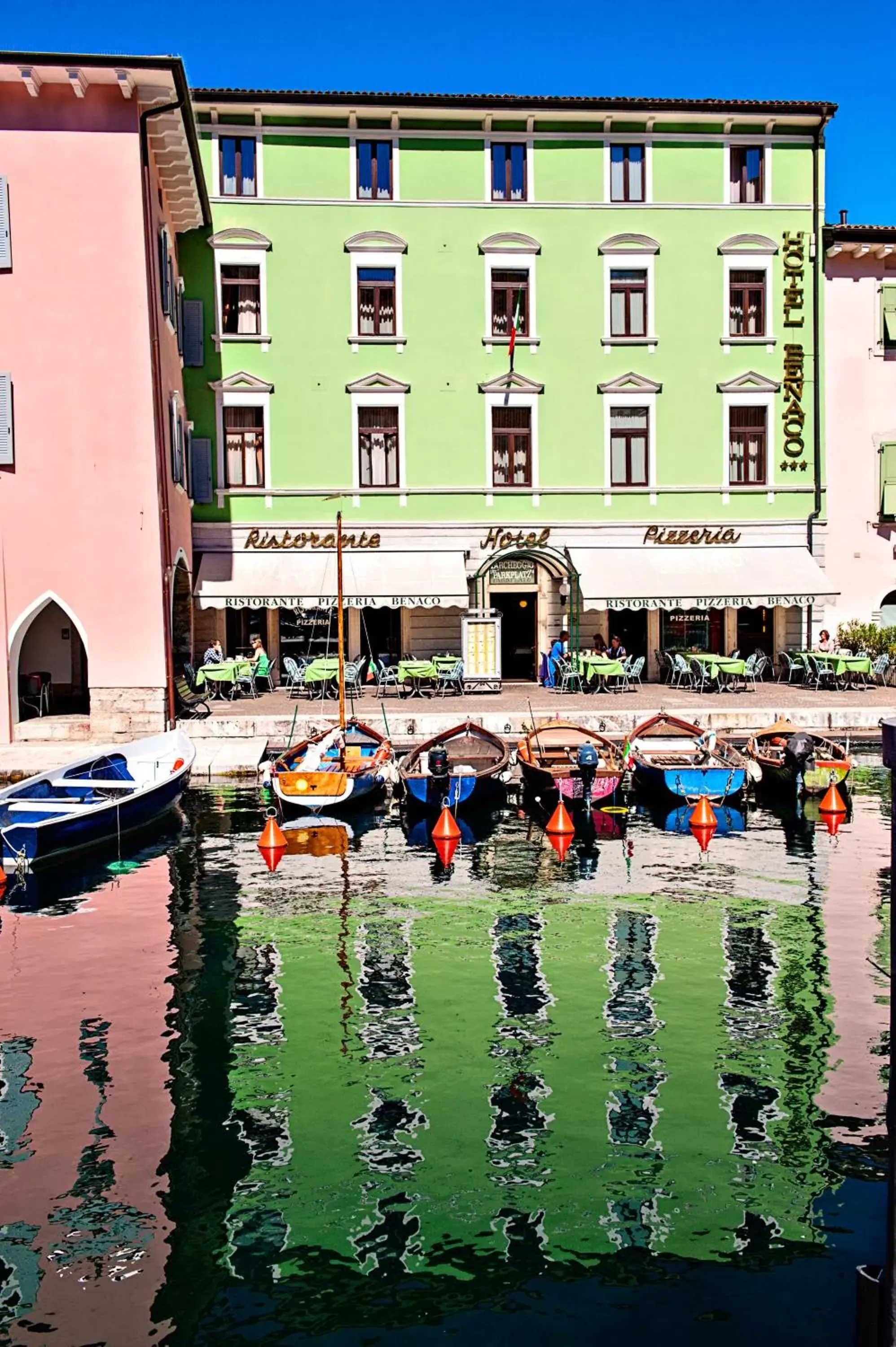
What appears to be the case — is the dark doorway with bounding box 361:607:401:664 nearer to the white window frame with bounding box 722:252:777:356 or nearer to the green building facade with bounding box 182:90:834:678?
the green building facade with bounding box 182:90:834:678

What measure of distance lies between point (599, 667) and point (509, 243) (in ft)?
42.0

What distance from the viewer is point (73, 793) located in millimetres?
20750

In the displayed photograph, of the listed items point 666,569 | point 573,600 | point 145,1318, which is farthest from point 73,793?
point 666,569

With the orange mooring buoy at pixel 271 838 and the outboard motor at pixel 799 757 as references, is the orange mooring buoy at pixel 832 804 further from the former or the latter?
the orange mooring buoy at pixel 271 838

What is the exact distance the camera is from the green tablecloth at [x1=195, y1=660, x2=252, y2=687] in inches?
1230

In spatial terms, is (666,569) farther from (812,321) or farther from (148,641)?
(148,641)

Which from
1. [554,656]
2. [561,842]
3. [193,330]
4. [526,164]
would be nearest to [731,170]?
[526,164]

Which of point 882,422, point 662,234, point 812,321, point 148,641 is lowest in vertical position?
point 148,641

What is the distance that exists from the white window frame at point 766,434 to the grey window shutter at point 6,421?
2020cm

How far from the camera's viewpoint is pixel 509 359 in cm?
3584

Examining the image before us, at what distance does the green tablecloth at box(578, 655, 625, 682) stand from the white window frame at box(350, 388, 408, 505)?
715 cm

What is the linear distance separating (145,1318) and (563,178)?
3414cm

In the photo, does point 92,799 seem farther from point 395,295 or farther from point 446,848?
point 395,295

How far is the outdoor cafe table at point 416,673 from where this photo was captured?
32219 mm
